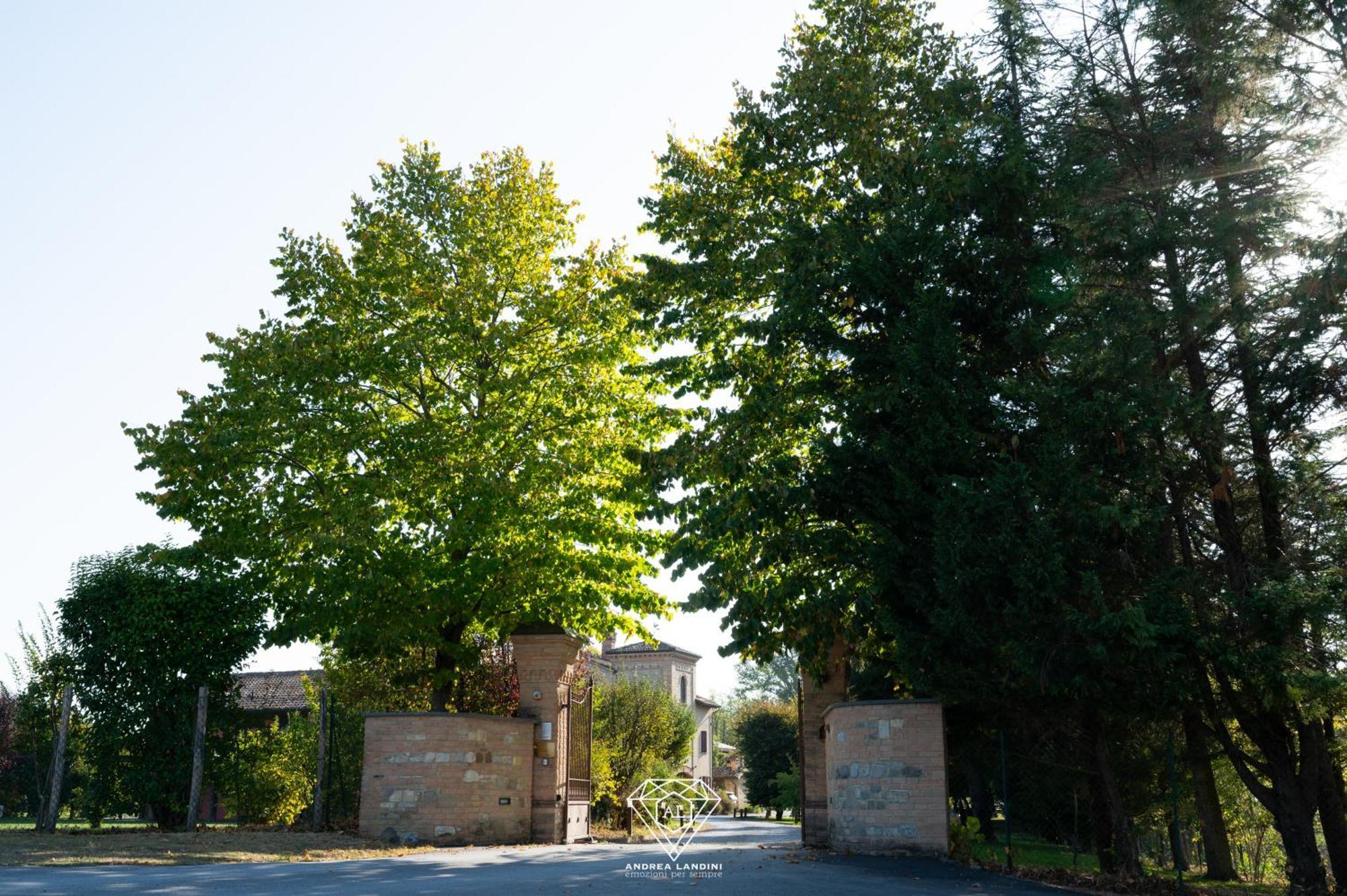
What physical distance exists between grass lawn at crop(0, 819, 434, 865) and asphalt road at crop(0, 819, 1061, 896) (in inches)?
23.9

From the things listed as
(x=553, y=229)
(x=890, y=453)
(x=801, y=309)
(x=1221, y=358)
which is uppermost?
A: (x=553, y=229)

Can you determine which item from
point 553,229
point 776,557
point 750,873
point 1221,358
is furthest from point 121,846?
point 1221,358

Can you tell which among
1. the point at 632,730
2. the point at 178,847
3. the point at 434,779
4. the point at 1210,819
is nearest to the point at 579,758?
the point at 434,779

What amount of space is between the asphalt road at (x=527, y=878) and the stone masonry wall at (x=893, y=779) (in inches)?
13.8

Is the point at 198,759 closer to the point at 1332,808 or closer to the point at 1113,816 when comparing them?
the point at 1113,816

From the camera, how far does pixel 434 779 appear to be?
16516 mm

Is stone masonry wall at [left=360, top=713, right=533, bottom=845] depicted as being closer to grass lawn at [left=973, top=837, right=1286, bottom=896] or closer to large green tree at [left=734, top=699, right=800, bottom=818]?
grass lawn at [left=973, top=837, right=1286, bottom=896]

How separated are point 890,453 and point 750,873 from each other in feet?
18.6

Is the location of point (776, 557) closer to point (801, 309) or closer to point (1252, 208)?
point (801, 309)

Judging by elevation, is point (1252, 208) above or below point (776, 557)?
above

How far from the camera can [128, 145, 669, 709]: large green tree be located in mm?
18172

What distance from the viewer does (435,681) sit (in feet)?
64.1

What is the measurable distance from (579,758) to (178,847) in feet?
27.8

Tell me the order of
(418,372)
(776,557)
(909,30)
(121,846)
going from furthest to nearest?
(418,372), (909,30), (776,557), (121,846)
